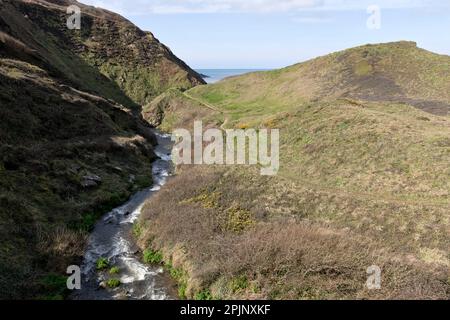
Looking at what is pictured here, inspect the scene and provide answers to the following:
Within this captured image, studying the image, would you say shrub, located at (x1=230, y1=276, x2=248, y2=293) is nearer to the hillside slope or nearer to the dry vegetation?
the dry vegetation

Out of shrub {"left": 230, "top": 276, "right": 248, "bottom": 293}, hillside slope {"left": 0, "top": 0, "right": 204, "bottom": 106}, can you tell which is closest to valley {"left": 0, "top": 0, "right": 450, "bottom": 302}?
shrub {"left": 230, "top": 276, "right": 248, "bottom": 293}

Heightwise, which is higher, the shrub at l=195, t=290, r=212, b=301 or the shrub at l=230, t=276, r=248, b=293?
the shrub at l=230, t=276, r=248, b=293

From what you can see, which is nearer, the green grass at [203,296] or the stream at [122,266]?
the green grass at [203,296]

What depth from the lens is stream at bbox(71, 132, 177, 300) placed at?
76.0 feet

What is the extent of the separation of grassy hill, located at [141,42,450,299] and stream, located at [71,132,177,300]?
1589mm

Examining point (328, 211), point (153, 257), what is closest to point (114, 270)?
point (153, 257)

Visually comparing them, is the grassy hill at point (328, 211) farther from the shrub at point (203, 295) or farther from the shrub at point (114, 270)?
the shrub at point (114, 270)

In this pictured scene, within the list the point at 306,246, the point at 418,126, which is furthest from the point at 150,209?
the point at 418,126

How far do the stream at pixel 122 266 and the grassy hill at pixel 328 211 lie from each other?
5.21 ft

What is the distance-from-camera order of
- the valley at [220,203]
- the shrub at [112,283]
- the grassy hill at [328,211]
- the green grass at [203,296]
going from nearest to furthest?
the grassy hill at [328,211], the valley at [220,203], the green grass at [203,296], the shrub at [112,283]

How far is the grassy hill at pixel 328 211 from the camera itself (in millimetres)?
20516

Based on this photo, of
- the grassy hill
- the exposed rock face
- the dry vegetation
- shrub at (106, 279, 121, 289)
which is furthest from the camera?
the exposed rock face

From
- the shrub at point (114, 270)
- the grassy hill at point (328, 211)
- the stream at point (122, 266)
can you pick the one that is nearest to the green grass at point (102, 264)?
the stream at point (122, 266)

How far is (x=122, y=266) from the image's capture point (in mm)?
26719
